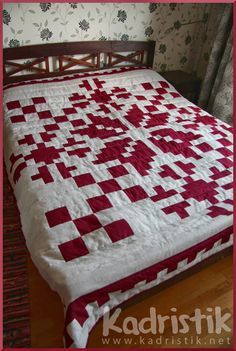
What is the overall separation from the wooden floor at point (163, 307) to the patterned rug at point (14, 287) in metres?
0.04

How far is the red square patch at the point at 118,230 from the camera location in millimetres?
1354

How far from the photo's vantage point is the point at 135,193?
5.29 feet

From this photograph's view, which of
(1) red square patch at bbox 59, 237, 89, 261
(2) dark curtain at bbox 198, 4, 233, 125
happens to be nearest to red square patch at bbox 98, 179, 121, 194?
(1) red square patch at bbox 59, 237, 89, 261

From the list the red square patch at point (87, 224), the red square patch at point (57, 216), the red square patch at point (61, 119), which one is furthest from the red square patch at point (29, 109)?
the red square patch at point (87, 224)

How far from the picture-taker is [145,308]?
1619 mm

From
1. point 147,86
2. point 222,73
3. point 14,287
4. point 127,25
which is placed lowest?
point 14,287

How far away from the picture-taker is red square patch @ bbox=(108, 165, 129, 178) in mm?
1739

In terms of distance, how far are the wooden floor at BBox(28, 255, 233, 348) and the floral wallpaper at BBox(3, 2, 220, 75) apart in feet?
6.59

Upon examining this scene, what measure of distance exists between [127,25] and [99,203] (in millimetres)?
2122

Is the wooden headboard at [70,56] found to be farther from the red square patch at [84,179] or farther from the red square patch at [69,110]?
the red square patch at [84,179]

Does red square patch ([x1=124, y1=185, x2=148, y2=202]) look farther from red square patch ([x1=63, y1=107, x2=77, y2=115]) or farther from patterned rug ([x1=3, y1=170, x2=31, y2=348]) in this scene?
red square patch ([x1=63, y1=107, x2=77, y2=115])

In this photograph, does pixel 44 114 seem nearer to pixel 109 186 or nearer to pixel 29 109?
pixel 29 109

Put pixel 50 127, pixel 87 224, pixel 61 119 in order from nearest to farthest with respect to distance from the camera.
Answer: pixel 87 224 → pixel 50 127 → pixel 61 119

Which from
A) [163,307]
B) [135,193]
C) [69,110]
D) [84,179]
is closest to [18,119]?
[69,110]
